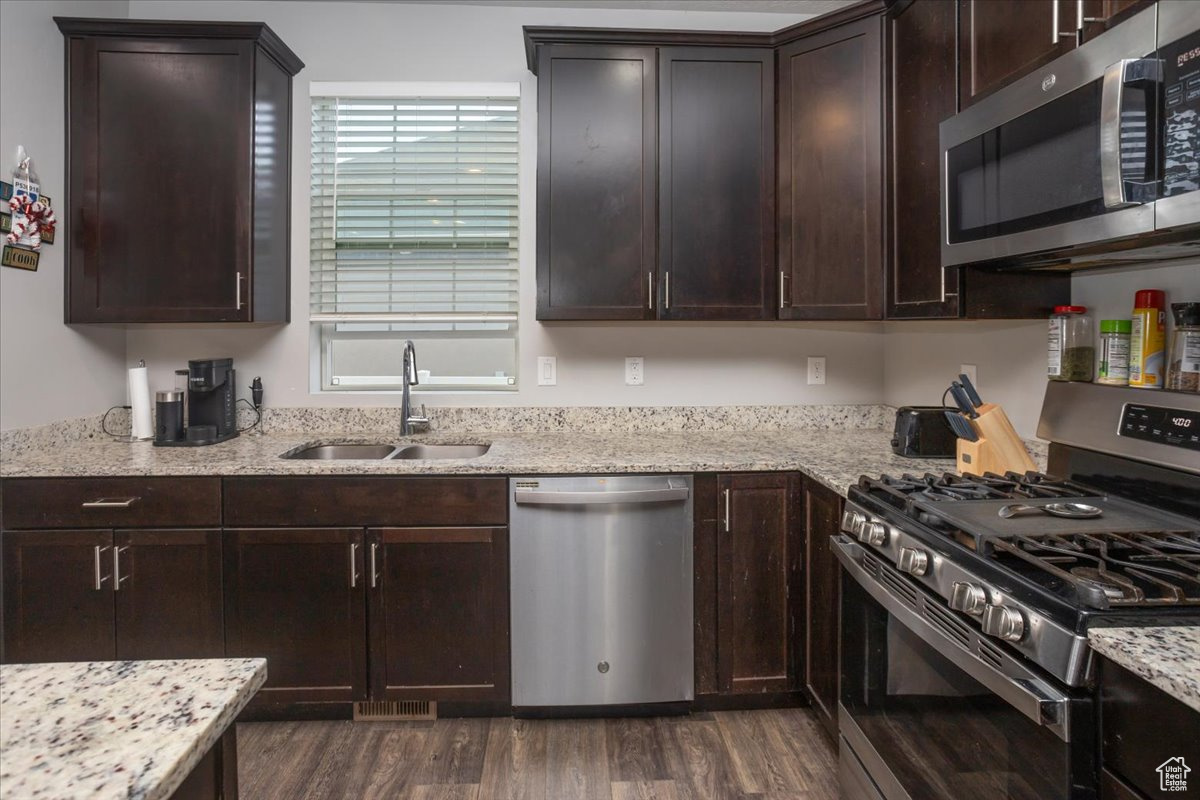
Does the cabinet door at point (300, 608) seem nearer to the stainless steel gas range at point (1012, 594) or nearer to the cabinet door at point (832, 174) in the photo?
the stainless steel gas range at point (1012, 594)

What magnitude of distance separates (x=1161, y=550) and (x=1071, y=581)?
0.31 metres

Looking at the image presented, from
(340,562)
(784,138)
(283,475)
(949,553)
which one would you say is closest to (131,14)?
(283,475)

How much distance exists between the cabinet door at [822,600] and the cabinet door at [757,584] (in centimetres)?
7

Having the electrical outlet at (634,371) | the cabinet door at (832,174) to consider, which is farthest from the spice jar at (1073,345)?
the electrical outlet at (634,371)

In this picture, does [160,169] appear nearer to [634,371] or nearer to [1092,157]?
[634,371]

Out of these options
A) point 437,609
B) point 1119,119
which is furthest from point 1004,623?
point 437,609

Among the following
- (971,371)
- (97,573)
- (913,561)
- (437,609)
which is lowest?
(437,609)

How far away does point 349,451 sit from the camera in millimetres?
2688

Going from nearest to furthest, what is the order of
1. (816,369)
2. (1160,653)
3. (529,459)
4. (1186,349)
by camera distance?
(1160,653) < (1186,349) < (529,459) < (816,369)

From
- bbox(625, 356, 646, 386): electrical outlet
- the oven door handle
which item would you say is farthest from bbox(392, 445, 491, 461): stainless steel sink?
the oven door handle

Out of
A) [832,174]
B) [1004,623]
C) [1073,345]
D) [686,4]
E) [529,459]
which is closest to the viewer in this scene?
[1004,623]

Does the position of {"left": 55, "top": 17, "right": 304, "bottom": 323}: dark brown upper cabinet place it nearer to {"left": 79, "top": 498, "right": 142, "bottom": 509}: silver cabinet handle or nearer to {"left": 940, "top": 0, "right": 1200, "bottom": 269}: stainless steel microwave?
{"left": 79, "top": 498, "right": 142, "bottom": 509}: silver cabinet handle

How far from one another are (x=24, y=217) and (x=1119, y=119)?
2996 millimetres

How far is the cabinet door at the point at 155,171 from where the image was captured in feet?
8.01
